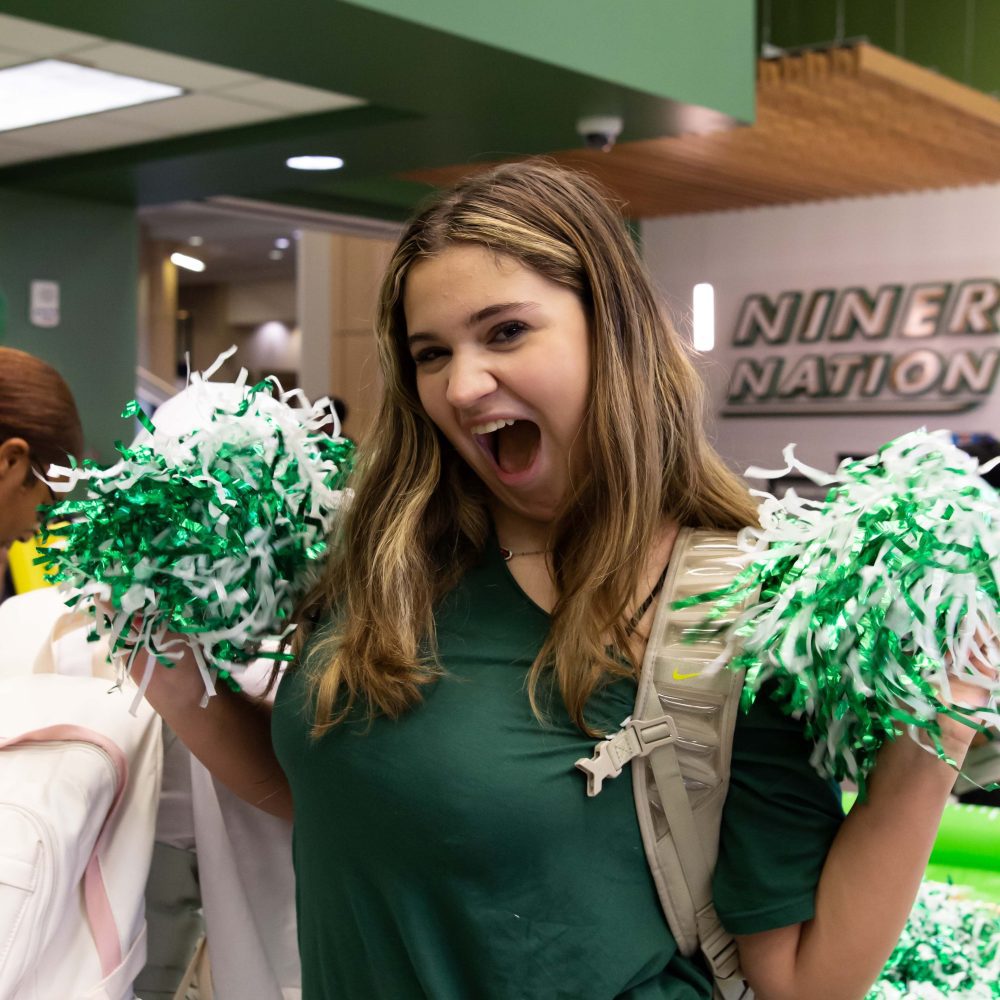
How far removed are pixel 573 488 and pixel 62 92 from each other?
422 centimetres

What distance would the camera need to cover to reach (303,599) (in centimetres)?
152

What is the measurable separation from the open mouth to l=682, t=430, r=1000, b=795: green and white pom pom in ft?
1.00

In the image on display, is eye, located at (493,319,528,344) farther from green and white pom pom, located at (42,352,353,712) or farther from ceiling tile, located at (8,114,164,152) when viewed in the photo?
ceiling tile, located at (8,114,164,152)

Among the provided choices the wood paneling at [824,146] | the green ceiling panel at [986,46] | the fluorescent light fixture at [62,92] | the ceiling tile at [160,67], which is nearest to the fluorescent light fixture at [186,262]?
the wood paneling at [824,146]

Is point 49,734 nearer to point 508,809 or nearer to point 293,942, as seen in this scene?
point 293,942

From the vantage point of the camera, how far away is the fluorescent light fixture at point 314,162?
5965 mm

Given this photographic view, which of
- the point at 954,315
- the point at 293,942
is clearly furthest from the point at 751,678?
the point at 954,315

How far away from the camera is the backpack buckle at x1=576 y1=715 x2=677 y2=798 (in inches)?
46.7

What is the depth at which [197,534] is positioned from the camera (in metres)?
1.37

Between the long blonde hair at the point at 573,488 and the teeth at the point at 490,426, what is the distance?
8cm

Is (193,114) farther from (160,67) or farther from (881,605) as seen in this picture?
(881,605)

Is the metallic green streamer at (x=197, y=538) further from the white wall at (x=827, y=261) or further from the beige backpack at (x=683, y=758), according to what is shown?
the white wall at (x=827, y=261)

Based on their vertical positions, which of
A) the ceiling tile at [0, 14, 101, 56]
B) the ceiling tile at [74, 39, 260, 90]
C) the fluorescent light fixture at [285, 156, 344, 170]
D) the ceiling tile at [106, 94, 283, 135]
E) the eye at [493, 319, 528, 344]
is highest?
the ceiling tile at [0, 14, 101, 56]

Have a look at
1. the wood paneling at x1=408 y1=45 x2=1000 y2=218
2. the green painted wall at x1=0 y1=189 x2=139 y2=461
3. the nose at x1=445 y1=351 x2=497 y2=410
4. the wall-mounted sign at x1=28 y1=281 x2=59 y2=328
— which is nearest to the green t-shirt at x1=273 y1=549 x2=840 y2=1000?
the nose at x1=445 y1=351 x2=497 y2=410
